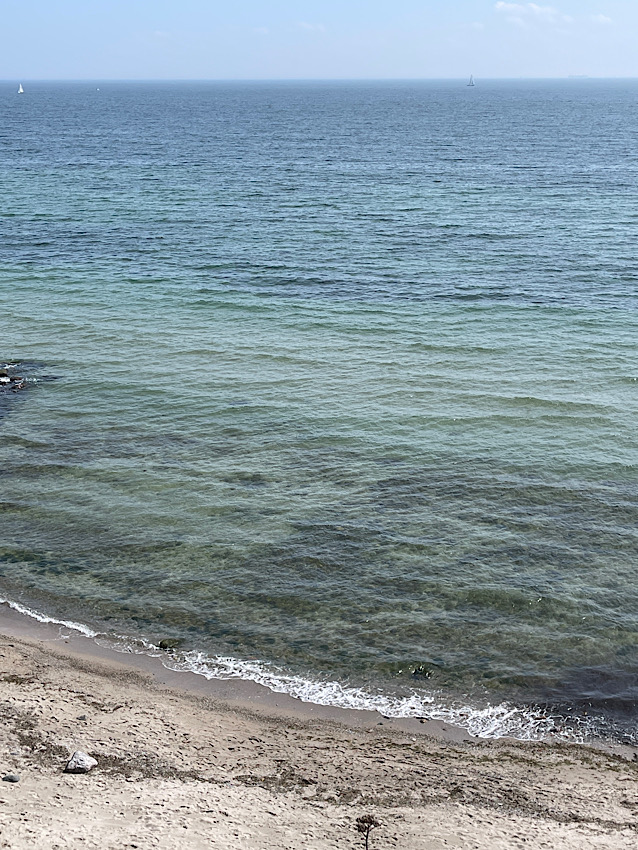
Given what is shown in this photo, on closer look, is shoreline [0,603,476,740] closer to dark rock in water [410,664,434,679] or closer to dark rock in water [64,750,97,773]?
dark rock in water [410,664,434,679]

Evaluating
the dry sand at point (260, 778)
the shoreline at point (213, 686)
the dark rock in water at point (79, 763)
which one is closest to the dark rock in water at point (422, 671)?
the shoreline at point (213, 686)

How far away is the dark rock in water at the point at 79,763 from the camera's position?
1127 cm

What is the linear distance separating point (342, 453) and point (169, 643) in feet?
28.7

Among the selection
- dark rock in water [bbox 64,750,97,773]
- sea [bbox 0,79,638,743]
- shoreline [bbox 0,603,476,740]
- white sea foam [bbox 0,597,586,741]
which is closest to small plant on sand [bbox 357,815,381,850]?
shoreline [bbox 0,603,476,740]

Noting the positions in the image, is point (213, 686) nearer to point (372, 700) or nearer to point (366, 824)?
point (372, 700)

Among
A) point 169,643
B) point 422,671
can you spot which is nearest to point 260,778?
point 422,671

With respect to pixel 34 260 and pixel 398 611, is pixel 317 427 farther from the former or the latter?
pixel 34 260

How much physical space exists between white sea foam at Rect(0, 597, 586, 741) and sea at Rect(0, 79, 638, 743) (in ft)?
0.19

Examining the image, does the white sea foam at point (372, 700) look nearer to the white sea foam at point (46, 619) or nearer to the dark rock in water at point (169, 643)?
the dark rock in water at point (169, 643)

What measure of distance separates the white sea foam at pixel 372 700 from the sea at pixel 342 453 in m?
0.06

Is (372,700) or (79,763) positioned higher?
(79,763)

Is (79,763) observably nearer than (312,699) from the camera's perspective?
Yes

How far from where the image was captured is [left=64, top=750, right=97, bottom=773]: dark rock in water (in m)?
11.3

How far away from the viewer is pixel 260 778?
11.6m
